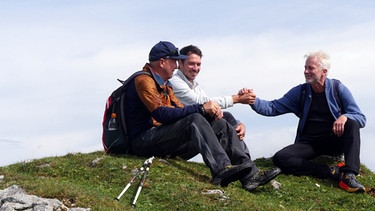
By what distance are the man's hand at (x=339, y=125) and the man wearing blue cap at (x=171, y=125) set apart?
2175mm

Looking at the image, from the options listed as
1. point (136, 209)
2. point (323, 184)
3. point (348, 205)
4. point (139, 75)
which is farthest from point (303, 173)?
point (136, 209)

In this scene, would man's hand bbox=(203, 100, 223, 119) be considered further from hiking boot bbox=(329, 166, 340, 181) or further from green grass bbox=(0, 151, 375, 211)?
hiking boot bbox=(329, 166, 340, 181)

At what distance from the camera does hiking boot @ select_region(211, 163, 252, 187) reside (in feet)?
42.4

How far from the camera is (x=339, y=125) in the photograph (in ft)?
51.1

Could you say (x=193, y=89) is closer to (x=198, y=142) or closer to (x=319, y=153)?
(x=198, y=142)

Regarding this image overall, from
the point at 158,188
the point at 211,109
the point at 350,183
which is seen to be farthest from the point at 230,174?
the point at 350,183

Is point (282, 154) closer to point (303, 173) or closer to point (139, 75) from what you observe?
point (303, 173)

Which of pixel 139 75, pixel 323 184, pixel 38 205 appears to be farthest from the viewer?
pixel 323 184

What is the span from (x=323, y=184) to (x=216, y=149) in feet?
12.1

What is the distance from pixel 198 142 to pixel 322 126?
4.33m

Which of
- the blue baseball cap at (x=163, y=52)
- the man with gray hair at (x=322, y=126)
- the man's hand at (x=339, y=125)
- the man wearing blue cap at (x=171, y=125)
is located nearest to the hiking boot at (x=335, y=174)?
the man with gray hair at (x=322, y=126)

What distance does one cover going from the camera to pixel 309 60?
16.2 meters

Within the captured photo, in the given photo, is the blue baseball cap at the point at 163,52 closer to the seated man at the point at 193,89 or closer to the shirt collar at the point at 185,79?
the seated man at the point at 193,89

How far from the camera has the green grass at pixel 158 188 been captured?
1193cm
